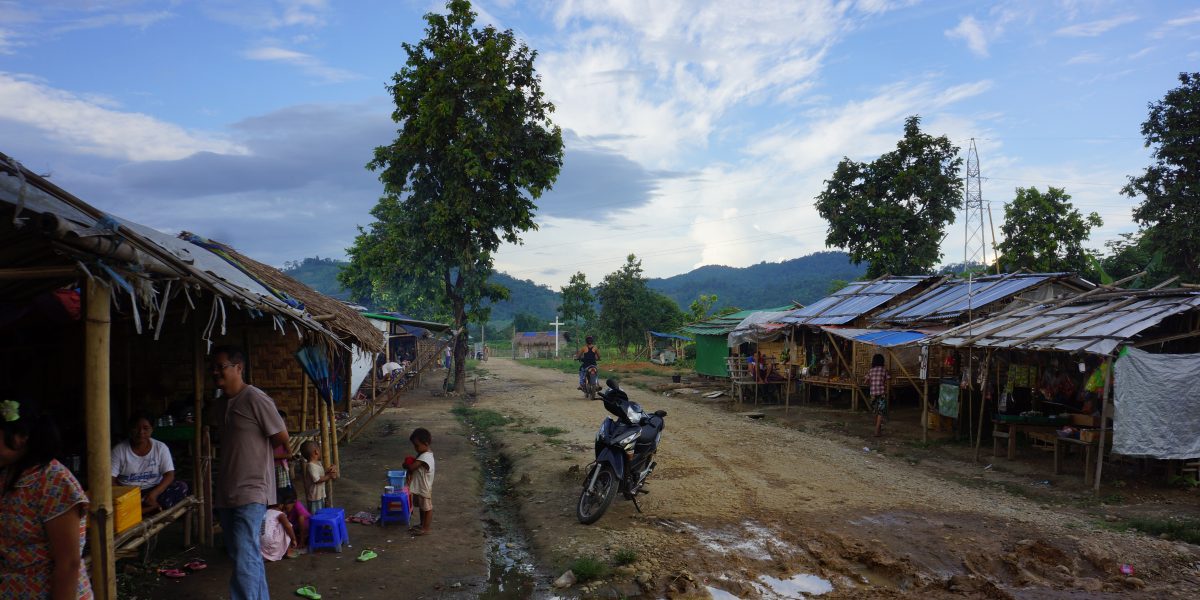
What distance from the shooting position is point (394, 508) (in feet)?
23.3

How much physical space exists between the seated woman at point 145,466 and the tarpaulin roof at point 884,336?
11.8 metres

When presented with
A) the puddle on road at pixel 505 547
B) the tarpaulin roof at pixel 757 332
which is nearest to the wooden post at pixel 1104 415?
the puddle on road at pixel 505 547

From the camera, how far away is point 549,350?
57.8m

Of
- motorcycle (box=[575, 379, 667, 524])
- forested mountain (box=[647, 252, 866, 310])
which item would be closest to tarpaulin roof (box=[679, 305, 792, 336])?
motorcycle (box=[575, 379, 667, 524])

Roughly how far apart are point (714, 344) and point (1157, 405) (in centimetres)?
1826

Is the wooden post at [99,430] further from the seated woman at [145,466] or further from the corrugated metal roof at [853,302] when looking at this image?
the corrugated metal roof at [853,302]

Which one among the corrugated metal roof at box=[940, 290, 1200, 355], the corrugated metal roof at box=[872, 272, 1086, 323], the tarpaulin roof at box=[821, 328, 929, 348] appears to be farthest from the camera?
the corrugated metal roof at box=[872, 272, 1086, 323]

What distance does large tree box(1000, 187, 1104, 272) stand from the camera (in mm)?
26469

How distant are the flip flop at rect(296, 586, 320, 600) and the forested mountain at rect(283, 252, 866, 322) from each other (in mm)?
79182

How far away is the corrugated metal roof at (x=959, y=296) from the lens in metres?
15.8

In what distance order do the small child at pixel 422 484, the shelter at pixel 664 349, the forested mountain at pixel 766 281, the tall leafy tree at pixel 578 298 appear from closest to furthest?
the small child at pixel 422 484, the shelter at pixel 664 349, the tall leafy tree at pixel 578 298, the forested mountain at pixel 766 281

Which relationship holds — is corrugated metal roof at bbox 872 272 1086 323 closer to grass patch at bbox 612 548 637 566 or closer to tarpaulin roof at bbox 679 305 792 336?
tarpaulin roof at bbox 679 305 792 336

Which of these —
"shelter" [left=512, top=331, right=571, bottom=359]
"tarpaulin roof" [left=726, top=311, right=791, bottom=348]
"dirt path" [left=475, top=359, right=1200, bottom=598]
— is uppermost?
"tarpaulin roof" [left=726, top=311, right=791, bottom=348]

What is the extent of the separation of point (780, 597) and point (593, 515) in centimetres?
228
